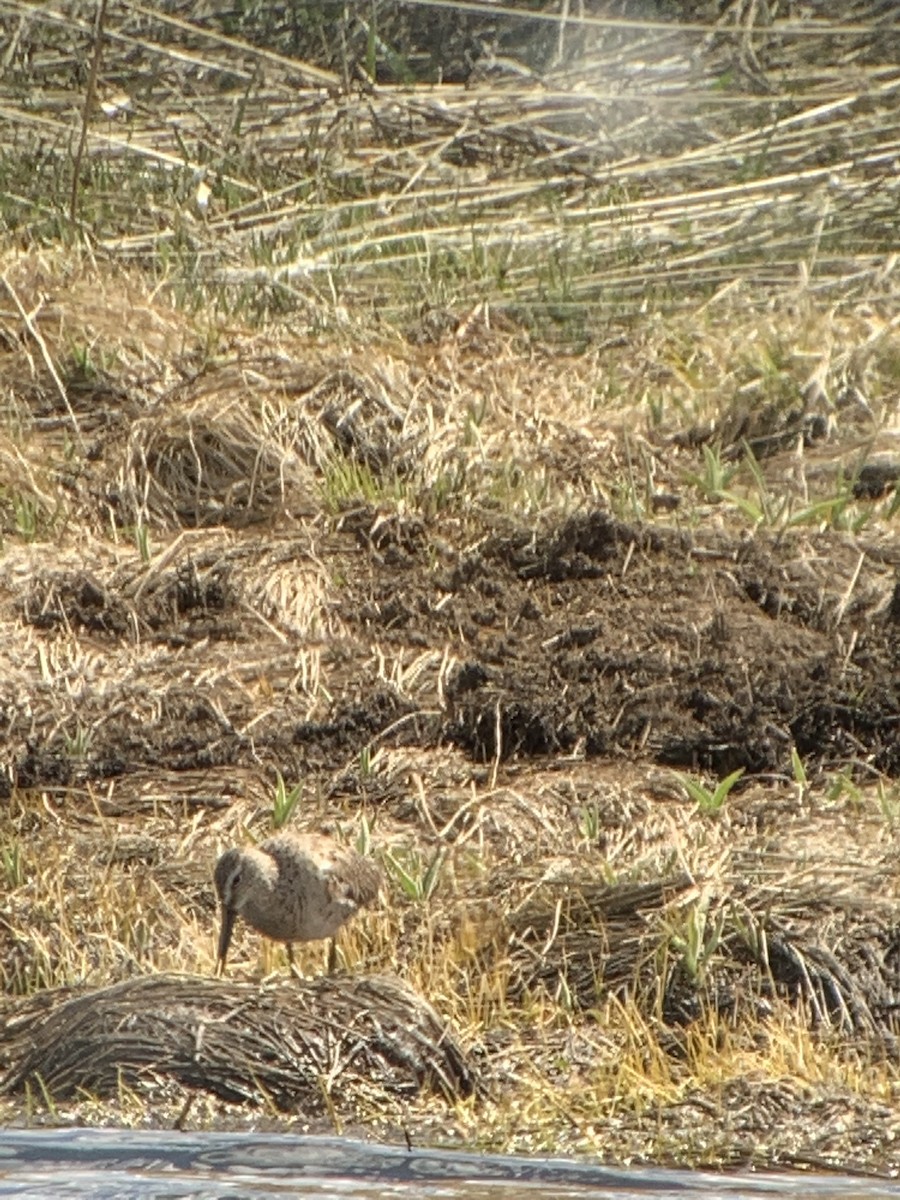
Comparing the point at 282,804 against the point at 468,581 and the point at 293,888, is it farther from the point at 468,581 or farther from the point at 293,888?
the point at 468,581

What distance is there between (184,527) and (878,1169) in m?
4.04

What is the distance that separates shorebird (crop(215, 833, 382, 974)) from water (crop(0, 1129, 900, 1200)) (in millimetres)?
655

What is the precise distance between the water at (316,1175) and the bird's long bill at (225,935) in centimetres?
71

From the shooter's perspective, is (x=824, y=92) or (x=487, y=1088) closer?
(x=487, y=1088)

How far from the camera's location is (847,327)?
9484 mm

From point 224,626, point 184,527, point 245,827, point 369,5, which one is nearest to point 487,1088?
point 245,827

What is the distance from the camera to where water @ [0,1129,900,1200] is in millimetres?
4703

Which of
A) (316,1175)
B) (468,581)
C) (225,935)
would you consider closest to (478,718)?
(468,581)

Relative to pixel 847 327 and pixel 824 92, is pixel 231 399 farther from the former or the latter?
pixel 824 92

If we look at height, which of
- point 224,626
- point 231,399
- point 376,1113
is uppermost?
point 231,399

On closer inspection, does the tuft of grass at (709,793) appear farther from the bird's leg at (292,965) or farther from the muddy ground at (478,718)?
the bird's leg at (292,965)

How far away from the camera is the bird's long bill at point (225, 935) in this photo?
5719mm

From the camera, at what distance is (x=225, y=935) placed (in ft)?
19.1

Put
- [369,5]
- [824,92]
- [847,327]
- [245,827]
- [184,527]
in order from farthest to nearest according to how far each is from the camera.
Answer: [369,5], [824,92], [847,327], [184,527], [245,827]
